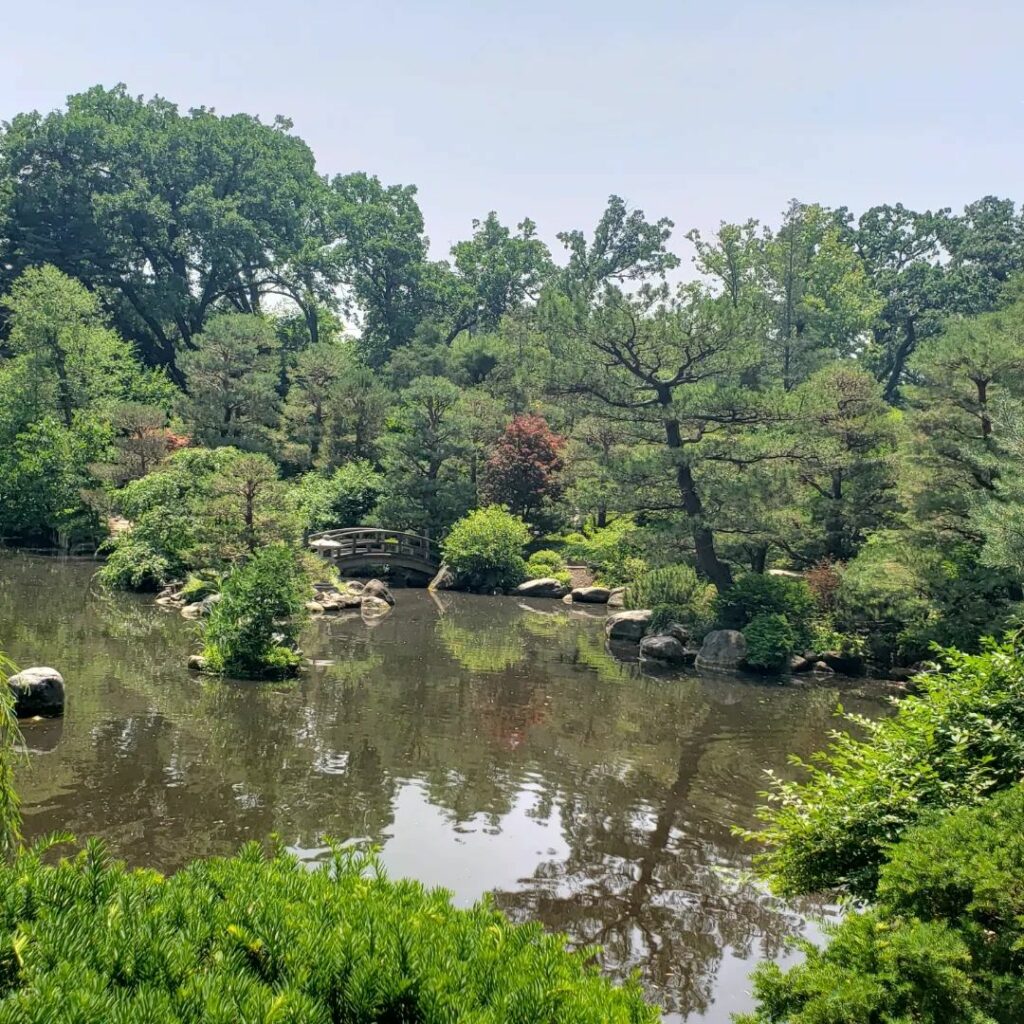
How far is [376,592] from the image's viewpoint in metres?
22.0

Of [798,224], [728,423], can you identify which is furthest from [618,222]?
[728,423]

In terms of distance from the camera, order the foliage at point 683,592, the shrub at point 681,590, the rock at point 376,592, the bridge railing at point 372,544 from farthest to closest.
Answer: the bridge railing at point 372,544 → the rock at point 376,592 → the shrub at point 681,590 → the foliage at point 683,592

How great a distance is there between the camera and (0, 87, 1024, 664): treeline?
1596 centimetres

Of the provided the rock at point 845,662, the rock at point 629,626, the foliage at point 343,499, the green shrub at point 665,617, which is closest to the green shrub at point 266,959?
the rock at point 845,662

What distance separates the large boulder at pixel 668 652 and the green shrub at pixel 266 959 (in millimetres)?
14456

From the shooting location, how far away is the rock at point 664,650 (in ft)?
55.5

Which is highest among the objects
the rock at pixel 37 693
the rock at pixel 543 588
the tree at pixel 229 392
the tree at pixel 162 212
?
the tree at pixel 162 212

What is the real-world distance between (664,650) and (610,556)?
877cm

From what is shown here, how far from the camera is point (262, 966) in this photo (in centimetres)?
244

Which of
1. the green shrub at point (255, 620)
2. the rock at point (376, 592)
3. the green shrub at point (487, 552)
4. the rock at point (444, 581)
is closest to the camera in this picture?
the green shrub at point (255, 620)

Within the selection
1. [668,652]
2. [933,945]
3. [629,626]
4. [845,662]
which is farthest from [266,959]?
[629,626]

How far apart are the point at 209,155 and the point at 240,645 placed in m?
35.7

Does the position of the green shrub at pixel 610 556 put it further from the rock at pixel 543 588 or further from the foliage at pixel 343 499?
the foliage at pixel 343 499

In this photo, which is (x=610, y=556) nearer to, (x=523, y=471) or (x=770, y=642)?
(x=523, y=471)
